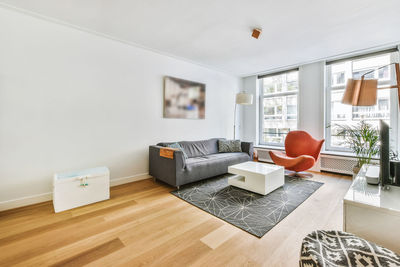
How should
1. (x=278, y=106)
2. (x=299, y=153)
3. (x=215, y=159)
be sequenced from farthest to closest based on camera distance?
(x=278, y=106), (x=299, y=153), (x=215, y=159)

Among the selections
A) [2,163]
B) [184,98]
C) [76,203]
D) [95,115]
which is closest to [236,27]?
[184,98]

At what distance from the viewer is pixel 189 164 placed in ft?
9.90

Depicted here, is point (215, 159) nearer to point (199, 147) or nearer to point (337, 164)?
point (199, 147)

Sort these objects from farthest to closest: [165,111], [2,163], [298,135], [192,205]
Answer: [298,135] → [165,111] → [192,205] → [2,163]

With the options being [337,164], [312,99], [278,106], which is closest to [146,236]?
[337,164]

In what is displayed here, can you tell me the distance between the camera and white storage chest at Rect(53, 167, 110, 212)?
2.23m

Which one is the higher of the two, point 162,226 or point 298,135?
point 298,135

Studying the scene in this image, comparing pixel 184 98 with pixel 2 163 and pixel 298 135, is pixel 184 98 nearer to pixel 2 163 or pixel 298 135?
pixel 298 135

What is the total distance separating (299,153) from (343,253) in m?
3.39

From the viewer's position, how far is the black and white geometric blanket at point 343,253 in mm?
834

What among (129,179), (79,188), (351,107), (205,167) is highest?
(351,107)

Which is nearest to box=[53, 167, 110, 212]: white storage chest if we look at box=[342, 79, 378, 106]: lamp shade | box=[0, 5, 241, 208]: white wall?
box=[0, 5, 241, 208]: white wall

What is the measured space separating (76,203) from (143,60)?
2.61 m

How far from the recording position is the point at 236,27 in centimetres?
273
